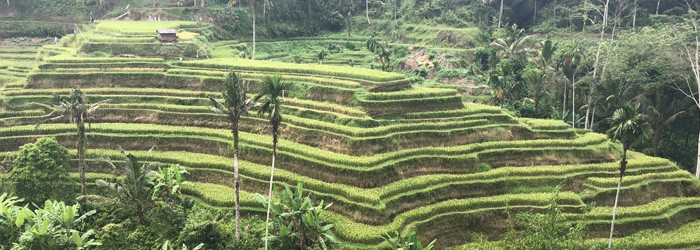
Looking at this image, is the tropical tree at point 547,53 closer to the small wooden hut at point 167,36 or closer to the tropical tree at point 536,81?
the tropical tree at point 536,81

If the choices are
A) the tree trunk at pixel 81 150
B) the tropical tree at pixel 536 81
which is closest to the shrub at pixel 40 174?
the tree trunk at pixel 81 150

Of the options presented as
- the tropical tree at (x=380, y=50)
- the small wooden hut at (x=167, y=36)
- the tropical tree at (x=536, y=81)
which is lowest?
the tropical tree at (x=536, y=81)

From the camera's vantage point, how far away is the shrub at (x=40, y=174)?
91.5ft

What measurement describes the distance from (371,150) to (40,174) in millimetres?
17762

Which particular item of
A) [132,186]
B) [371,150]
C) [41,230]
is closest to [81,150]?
[132,186]

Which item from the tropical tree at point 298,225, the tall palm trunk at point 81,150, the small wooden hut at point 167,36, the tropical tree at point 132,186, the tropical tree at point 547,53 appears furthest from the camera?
the tropical tree at point 547,53

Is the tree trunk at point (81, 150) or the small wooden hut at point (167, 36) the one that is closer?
the tree trunk at point (81, 150)

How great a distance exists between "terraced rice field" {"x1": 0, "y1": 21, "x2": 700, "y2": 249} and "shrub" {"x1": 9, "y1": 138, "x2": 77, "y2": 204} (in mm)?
3803

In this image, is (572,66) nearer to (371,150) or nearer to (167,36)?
(371,150)

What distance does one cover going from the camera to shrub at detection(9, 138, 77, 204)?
27.9 m

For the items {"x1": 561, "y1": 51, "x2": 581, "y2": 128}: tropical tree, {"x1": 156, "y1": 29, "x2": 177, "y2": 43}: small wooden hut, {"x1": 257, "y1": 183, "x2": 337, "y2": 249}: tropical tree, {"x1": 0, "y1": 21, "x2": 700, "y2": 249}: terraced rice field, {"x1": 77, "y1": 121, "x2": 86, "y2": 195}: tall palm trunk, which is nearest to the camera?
{"x1": 257, "y1": 183, "x2": 337, "y2": 249}: tropical tree

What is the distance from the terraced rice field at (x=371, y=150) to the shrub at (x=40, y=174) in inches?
150

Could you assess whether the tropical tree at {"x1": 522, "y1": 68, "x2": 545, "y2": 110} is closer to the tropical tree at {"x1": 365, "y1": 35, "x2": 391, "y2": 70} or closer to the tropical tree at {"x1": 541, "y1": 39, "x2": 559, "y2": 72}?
the tropical tree at {"x1": 541, "y1": 39, "x2": 559, "y2": 72}

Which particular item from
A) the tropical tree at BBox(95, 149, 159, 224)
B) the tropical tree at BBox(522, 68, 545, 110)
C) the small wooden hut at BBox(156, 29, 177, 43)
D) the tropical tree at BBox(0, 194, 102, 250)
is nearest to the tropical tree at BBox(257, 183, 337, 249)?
the tropical tree at BBox(95, 149, 159, 224)
